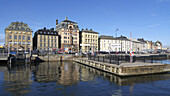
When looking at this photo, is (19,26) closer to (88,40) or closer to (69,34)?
(69,34)

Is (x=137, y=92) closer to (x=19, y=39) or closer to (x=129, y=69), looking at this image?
(x=129, y=69)

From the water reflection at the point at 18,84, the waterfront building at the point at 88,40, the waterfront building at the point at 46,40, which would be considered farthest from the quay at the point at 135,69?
the waterfront building at the point at 88,40

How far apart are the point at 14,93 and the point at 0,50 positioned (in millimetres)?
59950

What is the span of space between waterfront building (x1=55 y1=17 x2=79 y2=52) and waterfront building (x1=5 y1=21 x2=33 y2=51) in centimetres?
1952

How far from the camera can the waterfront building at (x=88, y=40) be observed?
94594 millimetres

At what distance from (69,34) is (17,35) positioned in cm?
3050

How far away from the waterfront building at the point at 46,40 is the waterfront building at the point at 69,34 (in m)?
3.82

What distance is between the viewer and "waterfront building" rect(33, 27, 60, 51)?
3167 inches

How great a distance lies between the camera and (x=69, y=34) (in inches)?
3497

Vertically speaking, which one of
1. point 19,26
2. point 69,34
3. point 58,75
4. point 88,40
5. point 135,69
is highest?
point 19,26

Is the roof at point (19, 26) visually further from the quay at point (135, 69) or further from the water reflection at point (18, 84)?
the quay at point (135, 69)

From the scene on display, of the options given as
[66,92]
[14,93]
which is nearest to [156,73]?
[66,92]

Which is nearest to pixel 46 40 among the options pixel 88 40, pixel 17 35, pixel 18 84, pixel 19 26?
pixel 17 35

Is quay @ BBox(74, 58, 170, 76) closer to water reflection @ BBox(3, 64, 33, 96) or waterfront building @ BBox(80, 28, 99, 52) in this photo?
water reflection @ BBox(3, 64, 33, 96)
